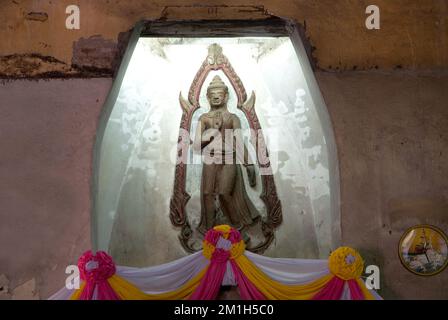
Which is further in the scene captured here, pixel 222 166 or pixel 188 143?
pixel 188 143

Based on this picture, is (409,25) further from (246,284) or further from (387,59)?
(246,284)

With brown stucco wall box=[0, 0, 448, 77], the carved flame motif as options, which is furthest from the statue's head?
brown stucco wall box=[0, 0, 448, 77]

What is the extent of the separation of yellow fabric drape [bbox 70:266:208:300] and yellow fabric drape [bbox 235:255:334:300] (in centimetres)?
39

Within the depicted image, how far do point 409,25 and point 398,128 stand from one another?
938 millimetres

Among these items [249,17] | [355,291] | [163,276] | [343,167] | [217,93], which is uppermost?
[249,17]

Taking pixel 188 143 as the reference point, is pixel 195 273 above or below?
below

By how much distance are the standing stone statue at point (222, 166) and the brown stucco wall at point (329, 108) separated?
139 centimetres

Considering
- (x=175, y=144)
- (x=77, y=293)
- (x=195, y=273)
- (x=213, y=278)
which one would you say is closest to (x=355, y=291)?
(x=213, y=278)

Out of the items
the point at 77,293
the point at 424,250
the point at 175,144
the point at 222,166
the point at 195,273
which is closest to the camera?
the point at 77,293

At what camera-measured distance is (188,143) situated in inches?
261

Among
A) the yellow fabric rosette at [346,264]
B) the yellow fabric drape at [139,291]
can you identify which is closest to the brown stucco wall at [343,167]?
the yellow fabric rosette at [346,264]

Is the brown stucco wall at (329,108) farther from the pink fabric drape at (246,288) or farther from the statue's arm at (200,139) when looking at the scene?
the statue's arm at (200,139)

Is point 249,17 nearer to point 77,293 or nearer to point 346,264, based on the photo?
point 346,264

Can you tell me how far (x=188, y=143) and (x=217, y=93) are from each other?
0.63m
